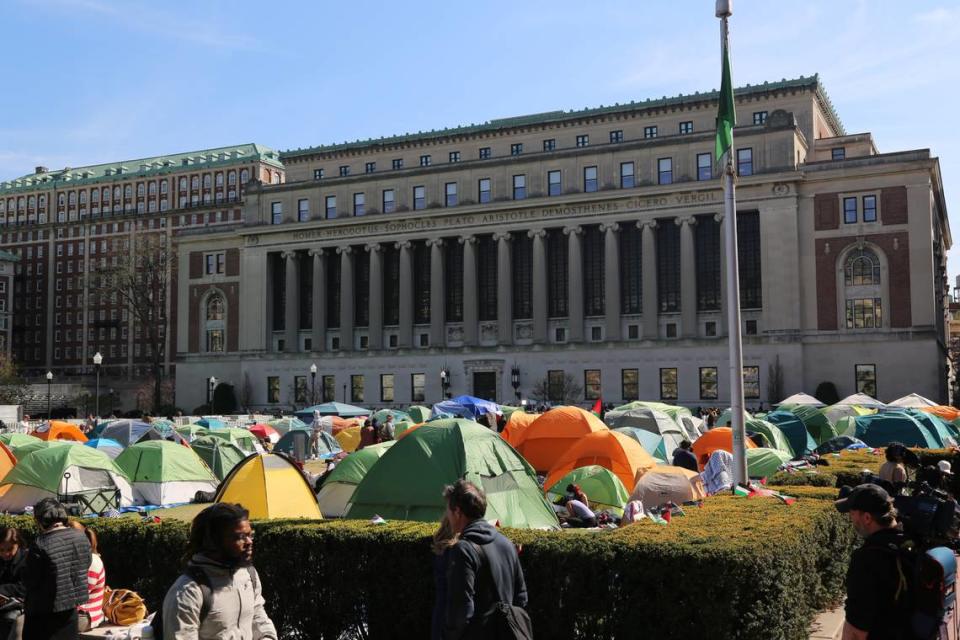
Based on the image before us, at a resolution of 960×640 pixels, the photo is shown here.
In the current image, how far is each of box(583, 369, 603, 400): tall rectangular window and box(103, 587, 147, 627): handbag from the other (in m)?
63.3

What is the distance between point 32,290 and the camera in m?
132

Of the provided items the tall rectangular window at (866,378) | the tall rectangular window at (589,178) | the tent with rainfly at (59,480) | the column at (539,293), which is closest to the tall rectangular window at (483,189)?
the column at (539,293)

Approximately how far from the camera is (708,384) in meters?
69.6

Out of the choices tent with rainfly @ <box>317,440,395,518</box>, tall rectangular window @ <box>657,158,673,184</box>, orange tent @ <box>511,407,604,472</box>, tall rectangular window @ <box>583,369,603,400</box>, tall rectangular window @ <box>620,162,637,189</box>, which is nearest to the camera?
tent with rainfly @ <box>317,440,395,518</box>

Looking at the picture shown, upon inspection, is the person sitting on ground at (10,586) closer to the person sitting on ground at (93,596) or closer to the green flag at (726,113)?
the person sitting on ground at (93,596)

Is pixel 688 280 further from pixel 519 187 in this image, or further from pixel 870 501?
pixel 870 501

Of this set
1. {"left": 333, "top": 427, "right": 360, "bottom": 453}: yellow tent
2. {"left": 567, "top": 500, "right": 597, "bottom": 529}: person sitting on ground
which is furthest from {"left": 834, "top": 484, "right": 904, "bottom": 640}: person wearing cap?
{"left": 333, "top": 427, "right": 360, "bottom": 453}: yellow tent

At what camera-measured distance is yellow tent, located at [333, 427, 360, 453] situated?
4134cm

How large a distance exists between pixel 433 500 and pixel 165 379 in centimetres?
10284

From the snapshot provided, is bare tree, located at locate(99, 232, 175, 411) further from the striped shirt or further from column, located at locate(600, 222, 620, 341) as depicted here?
the striped shirt

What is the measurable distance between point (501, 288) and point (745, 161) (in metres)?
21.3

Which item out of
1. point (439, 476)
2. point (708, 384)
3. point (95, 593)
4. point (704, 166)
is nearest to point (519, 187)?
point (704, 166)

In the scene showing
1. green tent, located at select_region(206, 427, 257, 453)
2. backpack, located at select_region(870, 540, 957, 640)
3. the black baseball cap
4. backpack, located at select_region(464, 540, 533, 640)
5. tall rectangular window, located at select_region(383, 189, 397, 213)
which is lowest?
green tent, located at select_region(206, 427, 257, 453)

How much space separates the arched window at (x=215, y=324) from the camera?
89.1 meters
